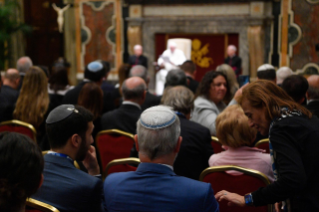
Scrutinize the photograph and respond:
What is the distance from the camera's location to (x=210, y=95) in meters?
3.86

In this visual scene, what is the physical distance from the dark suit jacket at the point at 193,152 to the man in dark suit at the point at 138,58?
21.5 feet

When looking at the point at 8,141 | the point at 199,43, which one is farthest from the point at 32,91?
the point at 199,43

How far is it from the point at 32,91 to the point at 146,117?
233cm

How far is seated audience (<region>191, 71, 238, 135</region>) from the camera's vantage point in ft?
12.0

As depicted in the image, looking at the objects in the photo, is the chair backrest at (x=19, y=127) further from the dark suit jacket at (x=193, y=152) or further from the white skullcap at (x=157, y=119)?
the white skullcap at (x=157, y=119)

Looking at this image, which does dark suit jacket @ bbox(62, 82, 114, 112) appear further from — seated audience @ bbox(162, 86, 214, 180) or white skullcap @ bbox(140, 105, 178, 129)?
white skullcap @ bbox(140, 105, 178, 129)

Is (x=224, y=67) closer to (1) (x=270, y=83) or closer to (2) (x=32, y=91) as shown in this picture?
(2) (x=32, y=91)

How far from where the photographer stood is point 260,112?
71.8 inches

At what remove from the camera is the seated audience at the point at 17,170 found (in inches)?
43.9

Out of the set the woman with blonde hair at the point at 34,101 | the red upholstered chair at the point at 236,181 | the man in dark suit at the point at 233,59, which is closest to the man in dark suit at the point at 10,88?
the woman with blonde hair at the point at 34,101

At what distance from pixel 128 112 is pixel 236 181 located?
1541 millimetres

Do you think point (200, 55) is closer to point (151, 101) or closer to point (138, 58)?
point (138, 58)

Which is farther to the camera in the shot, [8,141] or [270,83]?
[270,83]

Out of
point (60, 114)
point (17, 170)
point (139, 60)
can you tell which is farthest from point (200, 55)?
point (17, 170)
